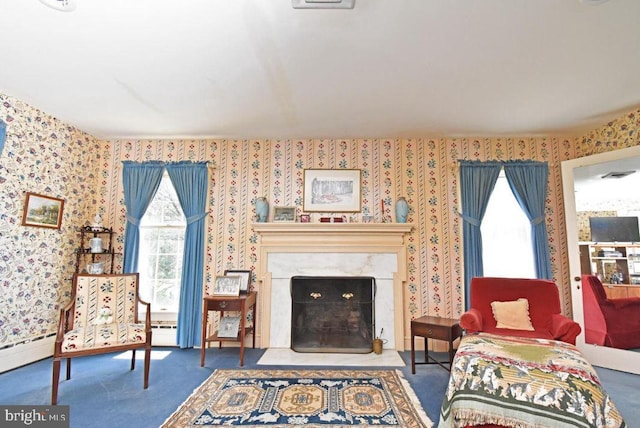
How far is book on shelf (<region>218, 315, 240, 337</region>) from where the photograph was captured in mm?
3582

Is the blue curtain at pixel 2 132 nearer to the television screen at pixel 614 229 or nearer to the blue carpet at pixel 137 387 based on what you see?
the blue carpet at pixel 137 387

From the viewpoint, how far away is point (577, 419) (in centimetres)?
170

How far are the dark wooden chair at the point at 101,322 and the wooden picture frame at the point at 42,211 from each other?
78cm

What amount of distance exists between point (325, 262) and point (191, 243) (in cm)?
170

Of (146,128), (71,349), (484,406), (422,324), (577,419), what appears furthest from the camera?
(146,128)

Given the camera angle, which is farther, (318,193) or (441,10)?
(318,193)

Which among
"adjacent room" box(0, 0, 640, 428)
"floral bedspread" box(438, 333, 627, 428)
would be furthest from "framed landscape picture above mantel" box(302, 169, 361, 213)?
"floral bedspread" box(438, 333, 627, 428)

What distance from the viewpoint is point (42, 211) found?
11.3 feet

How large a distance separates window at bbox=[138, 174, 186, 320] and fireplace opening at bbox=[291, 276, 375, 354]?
5.17ft

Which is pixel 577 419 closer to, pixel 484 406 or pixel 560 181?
pixel 484 406

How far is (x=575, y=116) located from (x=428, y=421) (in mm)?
3480

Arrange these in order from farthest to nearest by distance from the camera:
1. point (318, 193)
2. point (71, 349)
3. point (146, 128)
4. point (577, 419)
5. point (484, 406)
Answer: point (318, 193) → point (146, 128) → point (71, 349) → point (484, 406) → point (577, 419)

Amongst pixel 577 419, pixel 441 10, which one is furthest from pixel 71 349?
pixel 441 10

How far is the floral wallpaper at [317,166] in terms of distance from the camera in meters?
3.86
